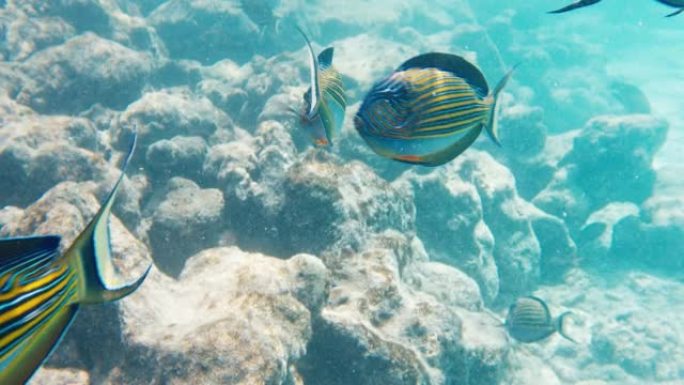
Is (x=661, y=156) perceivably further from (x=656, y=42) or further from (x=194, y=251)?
(x=656, y=42)

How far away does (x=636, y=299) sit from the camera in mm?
11023

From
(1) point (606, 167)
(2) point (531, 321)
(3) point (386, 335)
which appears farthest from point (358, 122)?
(1) point (606, 167)

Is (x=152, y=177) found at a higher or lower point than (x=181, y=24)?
higher

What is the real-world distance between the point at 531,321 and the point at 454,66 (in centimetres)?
538

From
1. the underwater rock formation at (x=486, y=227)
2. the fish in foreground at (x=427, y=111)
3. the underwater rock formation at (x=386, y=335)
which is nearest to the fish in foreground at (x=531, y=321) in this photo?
the underwater rock formation at (x=386, y=335)

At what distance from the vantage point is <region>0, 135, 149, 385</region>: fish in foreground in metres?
0.73

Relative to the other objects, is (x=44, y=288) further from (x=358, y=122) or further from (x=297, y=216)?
(x=297, y=216)

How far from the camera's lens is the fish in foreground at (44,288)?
73 centimetres

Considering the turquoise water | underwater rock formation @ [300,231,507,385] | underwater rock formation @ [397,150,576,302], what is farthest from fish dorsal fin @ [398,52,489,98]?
underwater rock formation @ [397,150,576,302]

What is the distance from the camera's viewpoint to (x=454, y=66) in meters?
1.73

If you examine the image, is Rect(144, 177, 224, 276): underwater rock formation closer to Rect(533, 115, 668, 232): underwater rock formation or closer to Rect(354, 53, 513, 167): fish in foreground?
Rect(354, 53, 513, 167): fish in foreground

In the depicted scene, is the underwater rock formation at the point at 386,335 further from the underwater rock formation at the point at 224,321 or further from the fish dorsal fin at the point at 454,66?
the fish dorsal fin at the point at 454,66

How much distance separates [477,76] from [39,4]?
44.6ft

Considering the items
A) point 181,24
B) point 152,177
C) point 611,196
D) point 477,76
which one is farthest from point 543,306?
point 181,24
